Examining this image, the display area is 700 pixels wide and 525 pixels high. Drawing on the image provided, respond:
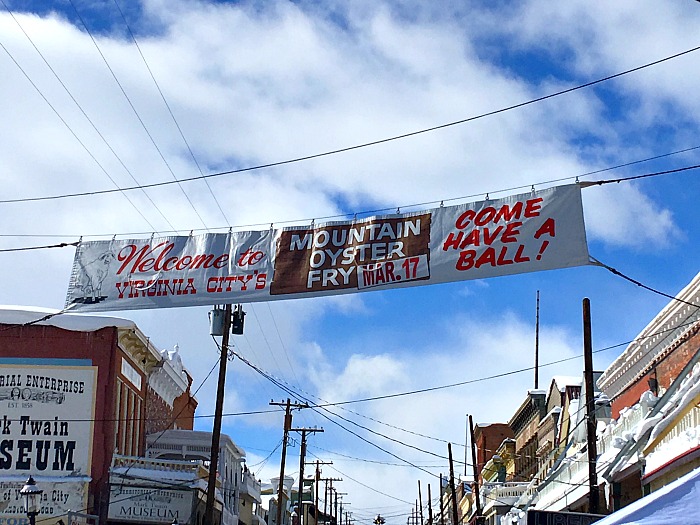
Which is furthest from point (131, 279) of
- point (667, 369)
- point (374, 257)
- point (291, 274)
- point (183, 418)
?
point (183, 418)

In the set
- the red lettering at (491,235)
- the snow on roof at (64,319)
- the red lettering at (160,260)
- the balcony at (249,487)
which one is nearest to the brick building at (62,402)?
the snow on roof at (64,319)

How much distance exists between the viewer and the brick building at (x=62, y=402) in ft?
101

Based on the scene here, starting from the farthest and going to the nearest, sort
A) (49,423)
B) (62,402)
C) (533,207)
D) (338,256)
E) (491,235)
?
(62,402) → (49,423) → (338,256) → (491,235) → (533,207)

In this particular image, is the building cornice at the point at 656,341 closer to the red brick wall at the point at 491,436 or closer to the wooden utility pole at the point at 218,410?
the wooden utility pole at the point at 218,410

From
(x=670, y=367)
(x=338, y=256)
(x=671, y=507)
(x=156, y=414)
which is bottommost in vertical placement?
(x=671, y=507)

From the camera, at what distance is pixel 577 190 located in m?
12.6

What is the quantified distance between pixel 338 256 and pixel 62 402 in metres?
20.4

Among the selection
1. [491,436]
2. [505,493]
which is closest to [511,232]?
[505,493]

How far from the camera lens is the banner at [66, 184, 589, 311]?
12656 millimetres

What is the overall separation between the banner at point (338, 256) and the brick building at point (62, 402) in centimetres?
1699

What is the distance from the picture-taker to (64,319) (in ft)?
103

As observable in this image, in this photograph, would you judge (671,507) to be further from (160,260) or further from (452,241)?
(160,260)

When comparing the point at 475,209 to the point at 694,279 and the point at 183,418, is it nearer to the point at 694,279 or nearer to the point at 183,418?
the point at 694,279

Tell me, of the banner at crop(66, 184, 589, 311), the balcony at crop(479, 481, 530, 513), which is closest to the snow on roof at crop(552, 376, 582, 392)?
the balcony at crop(479, 481, 530, 513)
